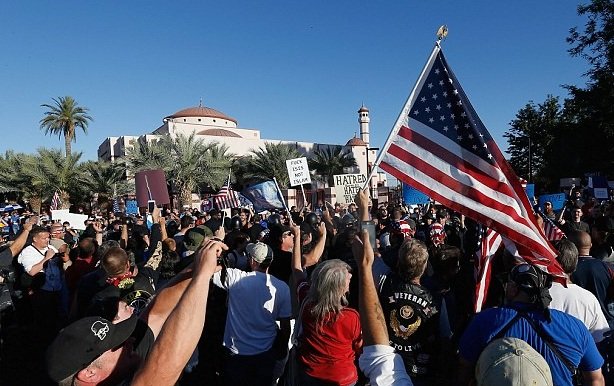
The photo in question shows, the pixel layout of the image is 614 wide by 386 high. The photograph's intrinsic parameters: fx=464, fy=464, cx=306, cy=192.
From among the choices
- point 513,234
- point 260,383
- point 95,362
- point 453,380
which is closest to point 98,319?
point 95,362

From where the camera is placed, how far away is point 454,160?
3.91m

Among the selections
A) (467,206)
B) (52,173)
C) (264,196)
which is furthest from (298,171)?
(52,173)

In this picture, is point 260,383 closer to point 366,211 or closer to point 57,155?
point 366,211

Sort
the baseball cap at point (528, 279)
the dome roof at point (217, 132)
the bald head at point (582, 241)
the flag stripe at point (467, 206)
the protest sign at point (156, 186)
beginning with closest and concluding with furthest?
1. the baseball cap at point (528, 279)
2. the flag stripe at point (467, 206)
3. the bald head at point (582, 241)
4. the protest sign at point (156, 186)
5. the dome roof at point (217, 132)

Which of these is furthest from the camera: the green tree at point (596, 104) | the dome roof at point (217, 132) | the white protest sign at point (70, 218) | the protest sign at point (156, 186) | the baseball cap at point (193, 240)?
the dome roof at point (217, 132)

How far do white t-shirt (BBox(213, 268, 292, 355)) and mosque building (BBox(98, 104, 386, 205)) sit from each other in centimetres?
3445

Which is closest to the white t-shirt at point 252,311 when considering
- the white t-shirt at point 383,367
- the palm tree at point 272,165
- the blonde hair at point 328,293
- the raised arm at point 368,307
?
the blonde hair at point 328,293

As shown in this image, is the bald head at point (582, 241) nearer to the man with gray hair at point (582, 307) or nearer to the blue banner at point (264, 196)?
the man with gray hair at point (582, 307)

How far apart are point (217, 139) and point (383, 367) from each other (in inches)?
1815

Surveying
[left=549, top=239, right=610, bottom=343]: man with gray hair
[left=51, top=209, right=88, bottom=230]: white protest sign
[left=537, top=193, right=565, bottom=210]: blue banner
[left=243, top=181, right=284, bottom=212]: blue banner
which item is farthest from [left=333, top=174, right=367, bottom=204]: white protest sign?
[left=549, top=239, right=610, bottom=343]: man with gray hair

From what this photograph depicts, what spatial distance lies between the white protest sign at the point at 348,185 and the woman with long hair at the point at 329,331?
30.6ft

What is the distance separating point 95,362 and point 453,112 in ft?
10.9

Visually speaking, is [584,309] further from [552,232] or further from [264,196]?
[264,196]

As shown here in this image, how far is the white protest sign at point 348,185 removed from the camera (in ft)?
41.8
